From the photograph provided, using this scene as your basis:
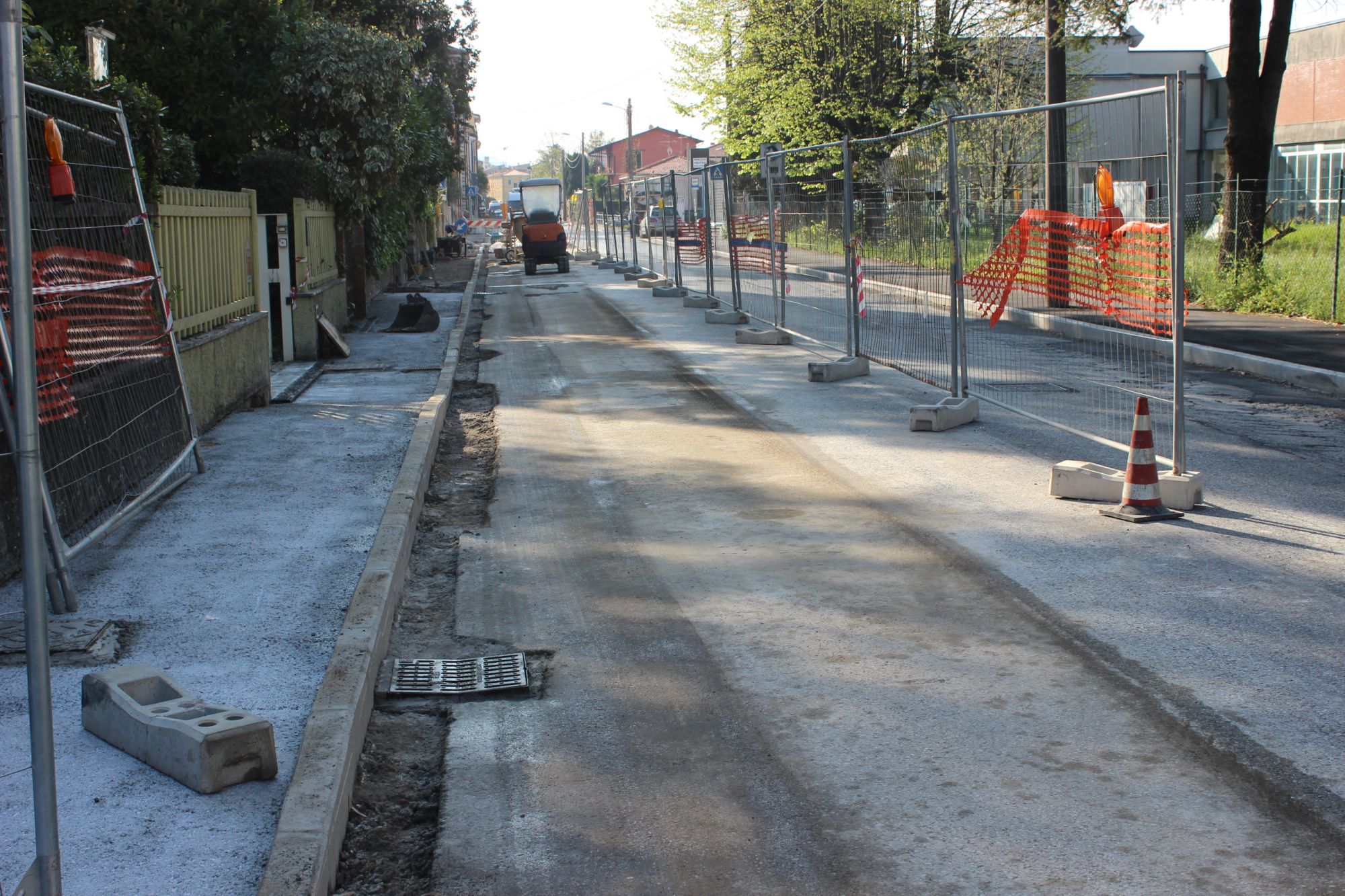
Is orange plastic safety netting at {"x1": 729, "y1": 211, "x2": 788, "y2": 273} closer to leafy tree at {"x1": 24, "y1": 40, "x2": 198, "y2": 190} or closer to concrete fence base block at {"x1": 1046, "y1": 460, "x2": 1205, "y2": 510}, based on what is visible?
leafy tree at {"x1": 24, "y1": 40, "x2": 198, "y2": 190}

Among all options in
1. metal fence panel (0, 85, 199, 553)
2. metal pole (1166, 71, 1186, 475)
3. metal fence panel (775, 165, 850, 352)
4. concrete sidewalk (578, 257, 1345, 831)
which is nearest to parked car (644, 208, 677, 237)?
metal fence panel (775, 165, 850, 352)

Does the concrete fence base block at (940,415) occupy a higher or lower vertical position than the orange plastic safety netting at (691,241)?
lower

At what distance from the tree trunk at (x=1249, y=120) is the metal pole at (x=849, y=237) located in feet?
28.3

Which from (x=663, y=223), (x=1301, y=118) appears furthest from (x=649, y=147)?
(x=663, y=223)

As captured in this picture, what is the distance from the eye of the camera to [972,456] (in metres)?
9.29

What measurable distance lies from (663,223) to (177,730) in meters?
24.3

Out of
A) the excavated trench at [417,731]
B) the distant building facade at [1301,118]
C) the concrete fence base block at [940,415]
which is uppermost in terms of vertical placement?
the distant building facade at [1301,118]

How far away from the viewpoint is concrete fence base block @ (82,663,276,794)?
3.87m

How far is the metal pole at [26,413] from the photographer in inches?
103

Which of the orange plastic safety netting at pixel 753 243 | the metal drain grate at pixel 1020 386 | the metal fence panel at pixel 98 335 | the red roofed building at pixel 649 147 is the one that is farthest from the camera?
the red roofed building at pixel 649 147

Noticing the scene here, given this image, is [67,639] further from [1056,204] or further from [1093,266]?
[1056,204]

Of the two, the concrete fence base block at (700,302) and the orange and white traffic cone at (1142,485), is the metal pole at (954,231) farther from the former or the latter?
the concrete fence base block at (700,302)

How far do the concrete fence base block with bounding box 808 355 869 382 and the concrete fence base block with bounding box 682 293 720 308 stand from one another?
27.8 ft

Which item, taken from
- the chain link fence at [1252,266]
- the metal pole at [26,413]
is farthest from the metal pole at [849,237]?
the metal pole at [26,413]
